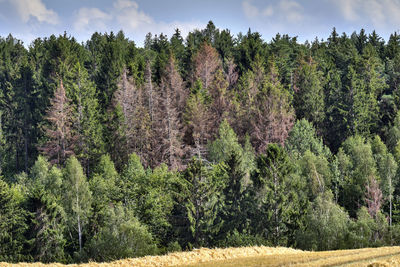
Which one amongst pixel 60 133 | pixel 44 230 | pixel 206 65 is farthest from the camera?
pixel 206 65

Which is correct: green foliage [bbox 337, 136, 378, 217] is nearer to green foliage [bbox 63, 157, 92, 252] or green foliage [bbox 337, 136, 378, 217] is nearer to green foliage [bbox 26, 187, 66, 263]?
green foliage [bbox 63, 157, 92, 252]

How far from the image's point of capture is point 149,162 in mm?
78500

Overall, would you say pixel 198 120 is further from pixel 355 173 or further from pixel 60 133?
pixel 355 173

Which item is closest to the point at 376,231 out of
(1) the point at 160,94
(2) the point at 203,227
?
(2) the point at 203,227

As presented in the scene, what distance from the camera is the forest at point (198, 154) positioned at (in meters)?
53.8

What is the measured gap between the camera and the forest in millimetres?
53844

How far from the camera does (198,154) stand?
70312 mm

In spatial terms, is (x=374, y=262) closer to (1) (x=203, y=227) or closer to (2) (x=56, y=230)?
(1) (x=203, y=227)

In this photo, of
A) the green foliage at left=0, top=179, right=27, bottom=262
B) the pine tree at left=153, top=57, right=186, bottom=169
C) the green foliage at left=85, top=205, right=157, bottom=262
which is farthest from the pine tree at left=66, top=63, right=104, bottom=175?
the green foliage at left=85, top=205, right=157, bottom=262

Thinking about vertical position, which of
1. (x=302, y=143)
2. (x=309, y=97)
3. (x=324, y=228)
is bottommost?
(x=324, y=228)

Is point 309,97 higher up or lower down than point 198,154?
higher up

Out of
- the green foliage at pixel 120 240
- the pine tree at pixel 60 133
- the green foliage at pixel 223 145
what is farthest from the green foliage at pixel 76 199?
the green foliage at pixel 223 145

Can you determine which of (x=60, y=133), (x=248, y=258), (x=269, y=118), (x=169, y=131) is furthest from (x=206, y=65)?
(x=248, y=258)

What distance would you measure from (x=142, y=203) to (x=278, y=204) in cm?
1828
